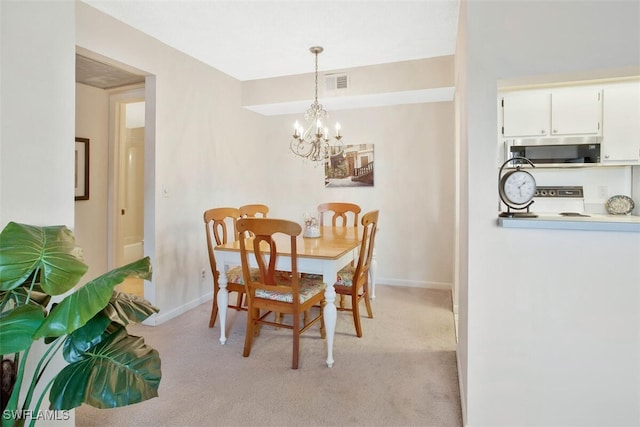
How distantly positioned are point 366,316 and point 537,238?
1972mm

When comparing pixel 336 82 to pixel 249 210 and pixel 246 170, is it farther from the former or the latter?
pixel 249 210

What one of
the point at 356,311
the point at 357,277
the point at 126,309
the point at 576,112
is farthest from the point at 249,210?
the point at 576,112

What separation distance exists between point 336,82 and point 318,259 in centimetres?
236

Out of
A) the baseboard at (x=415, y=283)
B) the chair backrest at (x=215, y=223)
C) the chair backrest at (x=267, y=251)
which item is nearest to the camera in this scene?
the chair backrest at (x=267, y=251)

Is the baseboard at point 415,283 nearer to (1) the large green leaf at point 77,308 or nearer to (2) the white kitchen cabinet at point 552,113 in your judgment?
(2) the white kitchen cabinet at point 552,113

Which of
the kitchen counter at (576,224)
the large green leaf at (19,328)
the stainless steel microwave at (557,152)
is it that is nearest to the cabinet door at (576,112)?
the stainless steel microwave at (557,152)

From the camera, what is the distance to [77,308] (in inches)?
38.8

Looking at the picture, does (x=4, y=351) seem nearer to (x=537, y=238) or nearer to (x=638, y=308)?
(x=537, y=238)

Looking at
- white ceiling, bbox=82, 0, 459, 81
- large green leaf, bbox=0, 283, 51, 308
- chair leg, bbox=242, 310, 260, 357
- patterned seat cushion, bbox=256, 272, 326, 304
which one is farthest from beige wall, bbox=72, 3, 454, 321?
large green leaf, bbox=0, 283, 51, 308

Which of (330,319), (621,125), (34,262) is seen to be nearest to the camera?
(34,262)

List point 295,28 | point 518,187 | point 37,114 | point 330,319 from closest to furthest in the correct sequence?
point 37,114 < point 518,187 < point 330,319 < point 295,28

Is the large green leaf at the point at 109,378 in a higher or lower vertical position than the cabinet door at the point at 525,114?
lower

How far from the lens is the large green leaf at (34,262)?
106 cm

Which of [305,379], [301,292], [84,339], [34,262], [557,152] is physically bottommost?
[305,379]
